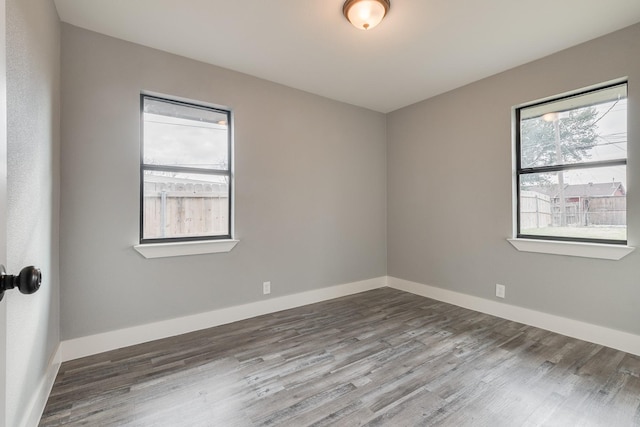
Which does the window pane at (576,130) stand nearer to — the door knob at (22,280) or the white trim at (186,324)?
the white trim at (186,324)

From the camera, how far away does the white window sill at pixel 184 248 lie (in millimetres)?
2564

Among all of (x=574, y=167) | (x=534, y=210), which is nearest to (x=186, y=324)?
(x=534, y=210)

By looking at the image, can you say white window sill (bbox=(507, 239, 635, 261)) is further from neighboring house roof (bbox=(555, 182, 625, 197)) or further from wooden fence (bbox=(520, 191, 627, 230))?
neighboring house roof (bbox=(555, 182, 625, 197))

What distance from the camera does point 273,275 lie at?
3318mm

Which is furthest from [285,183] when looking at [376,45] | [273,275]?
[376,45]

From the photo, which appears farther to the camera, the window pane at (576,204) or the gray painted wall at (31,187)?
the window pane at (576,204)

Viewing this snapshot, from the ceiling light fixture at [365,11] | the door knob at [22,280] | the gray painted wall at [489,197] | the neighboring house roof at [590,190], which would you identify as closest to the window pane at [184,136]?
the ceiling light fixture at [365,11]

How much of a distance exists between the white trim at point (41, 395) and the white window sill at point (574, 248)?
3.82 meters

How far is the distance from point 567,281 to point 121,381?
3697mm

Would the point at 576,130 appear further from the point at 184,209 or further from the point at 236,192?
the point at 184,209

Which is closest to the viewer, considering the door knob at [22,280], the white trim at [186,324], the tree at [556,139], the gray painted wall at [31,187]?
the door knob at [22,280]

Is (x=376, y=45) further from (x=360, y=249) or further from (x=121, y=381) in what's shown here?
(x=121, y=381)

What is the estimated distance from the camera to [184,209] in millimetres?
2852

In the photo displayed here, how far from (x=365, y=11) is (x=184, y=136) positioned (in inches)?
76.0
